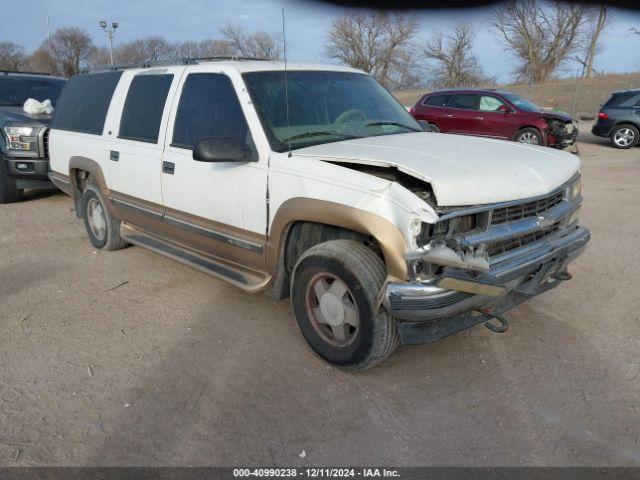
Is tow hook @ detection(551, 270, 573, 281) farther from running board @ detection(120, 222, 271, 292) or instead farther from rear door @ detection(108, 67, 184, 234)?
rear door @ detection(108, 67, 184, 234)

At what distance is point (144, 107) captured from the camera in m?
4.88

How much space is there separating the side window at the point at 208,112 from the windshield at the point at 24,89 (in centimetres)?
582

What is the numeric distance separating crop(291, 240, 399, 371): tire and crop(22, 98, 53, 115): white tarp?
6.67 m

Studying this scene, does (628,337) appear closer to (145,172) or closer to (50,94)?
(145,172)

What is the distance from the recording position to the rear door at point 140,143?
15.2 ft

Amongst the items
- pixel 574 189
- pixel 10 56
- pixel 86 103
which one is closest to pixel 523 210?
pixel 574 189

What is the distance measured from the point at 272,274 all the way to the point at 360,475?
1.66 meters

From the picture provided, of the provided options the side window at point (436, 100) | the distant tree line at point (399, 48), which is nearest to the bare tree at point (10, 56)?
the distant tree line at point (399, 48)

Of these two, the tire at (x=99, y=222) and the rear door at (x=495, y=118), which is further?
the rear door at (x=495, y=118)

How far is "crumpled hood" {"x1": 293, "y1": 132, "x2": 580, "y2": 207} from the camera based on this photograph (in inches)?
121

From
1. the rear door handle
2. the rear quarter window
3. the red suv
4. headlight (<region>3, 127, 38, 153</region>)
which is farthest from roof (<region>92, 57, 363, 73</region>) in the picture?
the rear quarter window

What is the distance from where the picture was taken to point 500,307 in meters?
3.42

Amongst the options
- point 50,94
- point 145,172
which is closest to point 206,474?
point 145,172

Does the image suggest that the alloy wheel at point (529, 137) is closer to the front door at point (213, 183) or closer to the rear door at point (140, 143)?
the rear door at point (140, 143)
